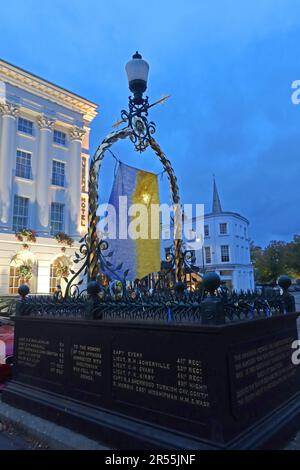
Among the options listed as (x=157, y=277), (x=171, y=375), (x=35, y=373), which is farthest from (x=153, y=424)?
(x=157, y=277)

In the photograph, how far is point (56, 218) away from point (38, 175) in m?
3.62

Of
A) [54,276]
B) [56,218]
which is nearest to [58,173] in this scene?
[56,218]

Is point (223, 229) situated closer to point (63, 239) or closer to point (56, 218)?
point (56, 218)

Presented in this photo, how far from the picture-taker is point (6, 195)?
2353 centimetres

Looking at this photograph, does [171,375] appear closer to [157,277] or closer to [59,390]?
[59,390]

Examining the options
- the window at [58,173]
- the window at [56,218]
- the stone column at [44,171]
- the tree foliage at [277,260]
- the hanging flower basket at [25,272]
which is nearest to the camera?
the hanging flower basket at [25,272]

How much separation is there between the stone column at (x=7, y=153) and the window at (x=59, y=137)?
3.85 m

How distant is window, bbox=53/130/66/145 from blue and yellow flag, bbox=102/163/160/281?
2391cm

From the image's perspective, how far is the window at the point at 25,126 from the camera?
84.6 feet

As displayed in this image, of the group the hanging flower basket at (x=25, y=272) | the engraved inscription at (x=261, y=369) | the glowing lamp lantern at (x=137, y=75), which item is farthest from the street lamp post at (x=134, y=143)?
the hanging flower basket at (x=25, y=272)

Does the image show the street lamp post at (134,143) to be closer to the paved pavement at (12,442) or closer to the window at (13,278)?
the paved pavement at (12,442)
